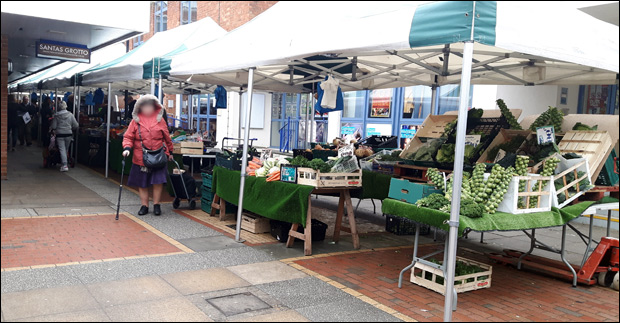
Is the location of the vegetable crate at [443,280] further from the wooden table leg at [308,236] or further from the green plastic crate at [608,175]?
the green plastic crate at [608,175]

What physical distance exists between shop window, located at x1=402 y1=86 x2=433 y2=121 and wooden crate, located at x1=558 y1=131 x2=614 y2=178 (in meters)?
8.68

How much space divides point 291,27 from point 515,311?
3963 millimetres

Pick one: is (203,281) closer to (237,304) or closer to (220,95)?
(237,304)

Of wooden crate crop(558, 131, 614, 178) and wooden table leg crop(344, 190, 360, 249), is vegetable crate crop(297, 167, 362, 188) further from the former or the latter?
wooden crate crop(558, 131, 614, 178)

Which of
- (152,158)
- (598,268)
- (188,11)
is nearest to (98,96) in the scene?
(188,11)

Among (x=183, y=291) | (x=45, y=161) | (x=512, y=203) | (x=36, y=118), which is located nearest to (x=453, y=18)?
(x=512, y=203)

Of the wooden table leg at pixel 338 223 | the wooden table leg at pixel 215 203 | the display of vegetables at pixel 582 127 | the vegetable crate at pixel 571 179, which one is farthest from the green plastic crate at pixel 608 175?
the wooden table leg at pixel 215 203

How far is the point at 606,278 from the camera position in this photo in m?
5.73

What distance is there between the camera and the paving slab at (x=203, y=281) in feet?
16.2

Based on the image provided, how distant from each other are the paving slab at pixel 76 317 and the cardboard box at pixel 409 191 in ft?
9.86

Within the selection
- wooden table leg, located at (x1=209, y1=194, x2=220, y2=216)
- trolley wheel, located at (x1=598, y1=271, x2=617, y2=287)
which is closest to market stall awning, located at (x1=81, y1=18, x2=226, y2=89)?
wooden table leg, located at (x1=209, y1=194, x2=220, y2=216)

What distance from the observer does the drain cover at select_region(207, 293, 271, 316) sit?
4.44 metres

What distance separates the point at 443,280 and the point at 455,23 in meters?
2.57

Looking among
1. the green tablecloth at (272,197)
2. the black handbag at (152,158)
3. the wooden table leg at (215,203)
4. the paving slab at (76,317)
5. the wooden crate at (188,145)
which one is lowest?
the paving slab at (76,317)
